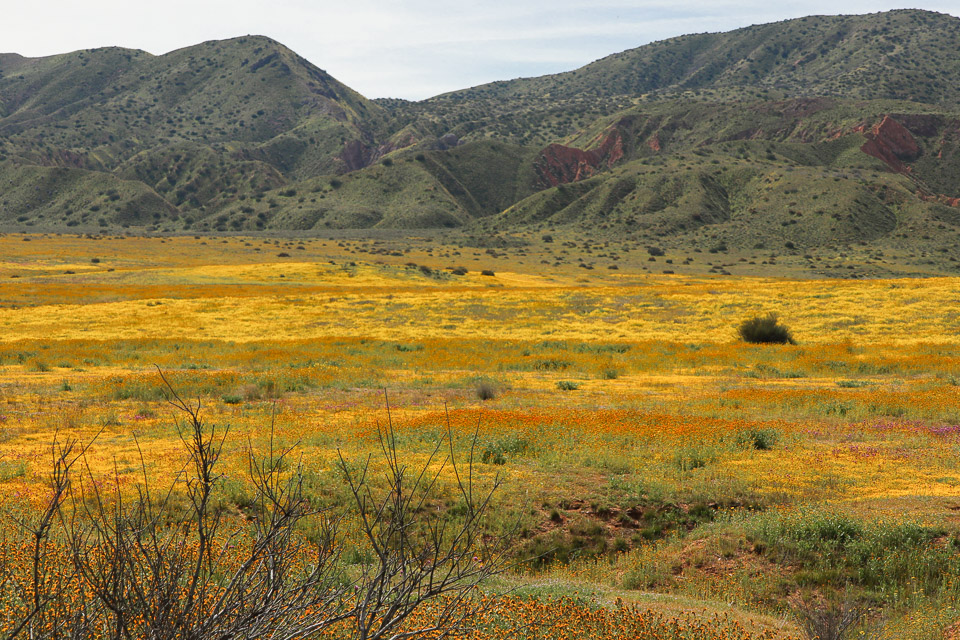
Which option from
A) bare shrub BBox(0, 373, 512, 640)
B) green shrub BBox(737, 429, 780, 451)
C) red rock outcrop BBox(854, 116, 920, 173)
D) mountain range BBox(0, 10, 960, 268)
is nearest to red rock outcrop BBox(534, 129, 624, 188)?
mountain range BBox(0, 10, 960, 268)

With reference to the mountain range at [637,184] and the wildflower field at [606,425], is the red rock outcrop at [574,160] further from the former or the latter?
the wildflower field at [606,425]

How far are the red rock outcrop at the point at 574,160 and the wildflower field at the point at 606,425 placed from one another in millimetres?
144846

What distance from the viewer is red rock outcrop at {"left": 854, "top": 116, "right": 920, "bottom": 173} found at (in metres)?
152

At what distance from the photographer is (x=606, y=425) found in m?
15.9

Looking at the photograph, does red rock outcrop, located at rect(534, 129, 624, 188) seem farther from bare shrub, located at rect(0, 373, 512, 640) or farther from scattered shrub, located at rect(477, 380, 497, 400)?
bare shrub, located at rect(0, 373, 512, 640)

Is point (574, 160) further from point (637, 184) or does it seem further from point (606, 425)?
point (606, 425)

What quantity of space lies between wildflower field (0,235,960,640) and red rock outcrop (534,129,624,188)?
145 metres

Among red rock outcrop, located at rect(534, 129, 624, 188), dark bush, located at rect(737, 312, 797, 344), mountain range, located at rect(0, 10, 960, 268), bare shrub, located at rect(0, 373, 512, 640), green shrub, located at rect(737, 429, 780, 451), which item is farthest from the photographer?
red rock outcrop, located at rect(534, 129, 624, 188)

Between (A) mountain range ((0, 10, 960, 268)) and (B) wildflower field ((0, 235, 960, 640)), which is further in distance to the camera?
(A) mountain range ((0, 10, 960, 268))

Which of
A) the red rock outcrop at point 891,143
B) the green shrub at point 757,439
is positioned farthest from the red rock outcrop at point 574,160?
the green shrub at point 757,439

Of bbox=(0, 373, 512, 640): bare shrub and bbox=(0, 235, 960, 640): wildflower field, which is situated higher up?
bbox=(0, 373, 512, 640): bare shrub

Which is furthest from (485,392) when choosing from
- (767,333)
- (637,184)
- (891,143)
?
(891,143)

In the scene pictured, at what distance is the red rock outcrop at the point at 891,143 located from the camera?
152 metres

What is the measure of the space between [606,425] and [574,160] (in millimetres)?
182555
